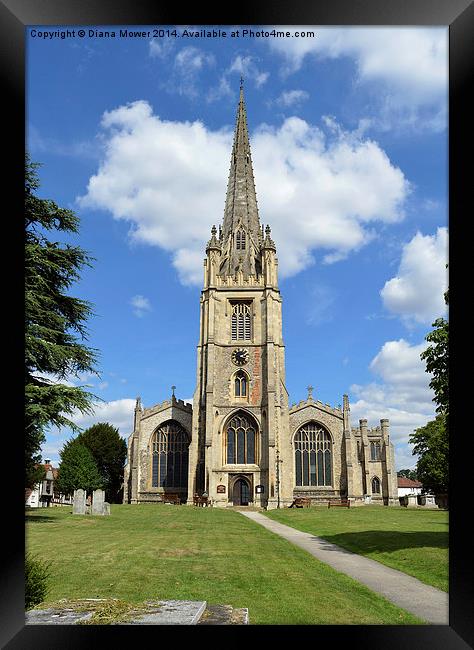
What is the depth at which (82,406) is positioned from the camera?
16609 mm

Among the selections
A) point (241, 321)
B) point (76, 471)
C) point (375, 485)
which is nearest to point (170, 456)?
point (76, 471)

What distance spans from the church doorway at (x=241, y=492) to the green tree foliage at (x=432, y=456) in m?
11.8

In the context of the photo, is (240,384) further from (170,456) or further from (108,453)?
(108,453)

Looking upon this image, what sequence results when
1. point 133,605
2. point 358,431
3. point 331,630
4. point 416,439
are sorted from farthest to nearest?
1. point 358,431
2. point 416,439
3. point 133,605
4. point 331,630

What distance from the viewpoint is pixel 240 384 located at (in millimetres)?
44406

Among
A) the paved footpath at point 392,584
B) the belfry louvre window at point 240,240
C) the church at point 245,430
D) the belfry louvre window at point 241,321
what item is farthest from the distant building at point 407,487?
the paved footpath at point 392,584

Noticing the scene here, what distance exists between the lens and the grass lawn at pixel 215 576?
7219 millimetres

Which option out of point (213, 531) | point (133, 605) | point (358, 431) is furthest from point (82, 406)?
point (358, 431)

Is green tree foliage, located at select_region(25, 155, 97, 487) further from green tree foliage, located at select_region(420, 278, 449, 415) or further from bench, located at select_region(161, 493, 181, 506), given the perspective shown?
bench, located at select_region(161, 493, 181, 506)

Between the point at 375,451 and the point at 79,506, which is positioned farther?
the point at 375,451

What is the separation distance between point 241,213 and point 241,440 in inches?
804
